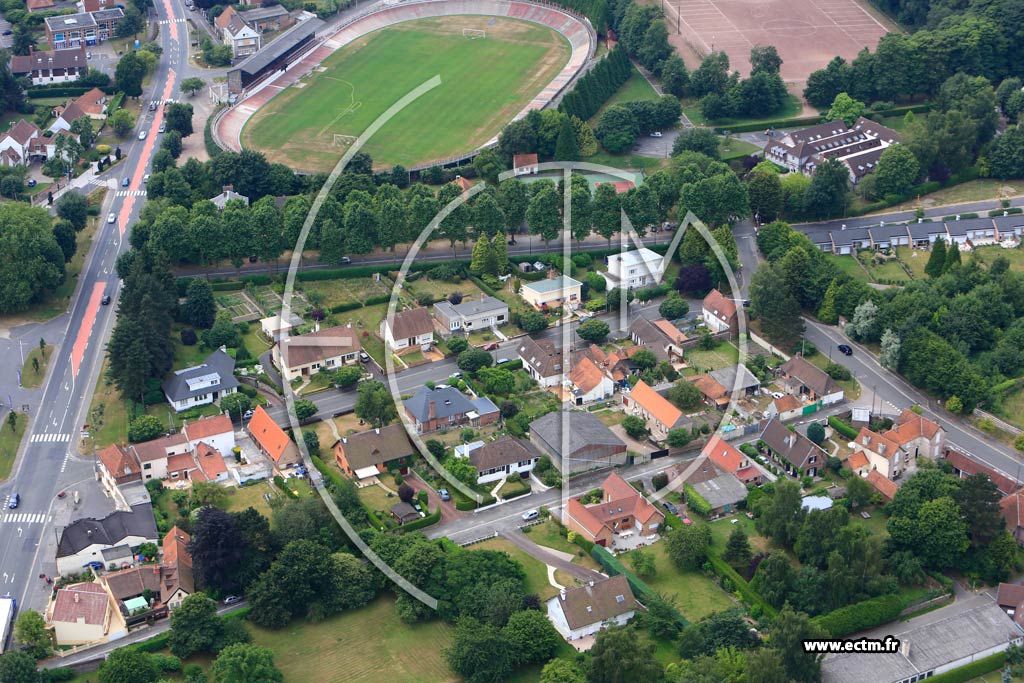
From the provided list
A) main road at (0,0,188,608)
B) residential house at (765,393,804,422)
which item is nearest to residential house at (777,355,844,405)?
residential house at (765,393,804,422)

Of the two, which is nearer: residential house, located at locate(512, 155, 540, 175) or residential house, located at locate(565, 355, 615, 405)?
residential house, located at locate(565, 355, 615, 405)

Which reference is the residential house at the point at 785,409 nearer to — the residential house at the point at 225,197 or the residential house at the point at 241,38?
the residential house at the point at 225,197

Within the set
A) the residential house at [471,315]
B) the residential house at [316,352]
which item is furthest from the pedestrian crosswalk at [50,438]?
the residential house at [471,315]

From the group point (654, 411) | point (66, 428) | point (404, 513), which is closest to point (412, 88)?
point (66, 428)

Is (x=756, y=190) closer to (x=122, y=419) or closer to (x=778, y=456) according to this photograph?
(x=778, y=456)

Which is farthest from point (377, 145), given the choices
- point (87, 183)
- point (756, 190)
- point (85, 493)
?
point (85, 493)

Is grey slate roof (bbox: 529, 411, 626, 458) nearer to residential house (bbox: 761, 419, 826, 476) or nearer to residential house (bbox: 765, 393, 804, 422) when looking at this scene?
residential house (bbox: 761, 419, 826, 476)
